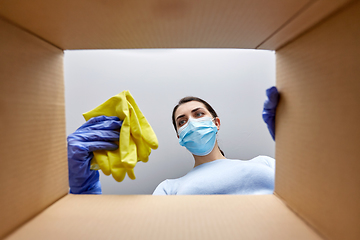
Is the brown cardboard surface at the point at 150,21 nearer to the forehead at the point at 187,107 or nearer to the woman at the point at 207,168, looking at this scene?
the woman at the point at 207,168

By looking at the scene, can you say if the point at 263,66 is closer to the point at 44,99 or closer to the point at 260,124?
the point at 260,124

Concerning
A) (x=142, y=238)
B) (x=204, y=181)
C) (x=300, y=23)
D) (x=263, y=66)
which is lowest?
(x=204, y=181)

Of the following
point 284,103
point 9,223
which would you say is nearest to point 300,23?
point 284,103

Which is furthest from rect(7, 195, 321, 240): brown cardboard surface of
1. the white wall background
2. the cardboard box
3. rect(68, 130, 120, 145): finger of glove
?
the white wall background

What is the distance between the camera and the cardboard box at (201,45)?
239 mm

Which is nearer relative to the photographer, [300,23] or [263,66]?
[300,23]

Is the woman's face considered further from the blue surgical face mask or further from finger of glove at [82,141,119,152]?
finger of glove at [82,141,119,152]

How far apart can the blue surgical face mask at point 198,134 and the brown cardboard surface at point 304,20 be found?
80 centimetres

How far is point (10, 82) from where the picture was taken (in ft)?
0.91

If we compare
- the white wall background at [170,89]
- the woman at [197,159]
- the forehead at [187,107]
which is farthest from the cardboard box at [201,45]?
the white wall background at [170,89]

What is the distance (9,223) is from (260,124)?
1.60m

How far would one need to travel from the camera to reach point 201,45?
38cm

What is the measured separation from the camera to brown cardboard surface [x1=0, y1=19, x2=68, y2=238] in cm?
27

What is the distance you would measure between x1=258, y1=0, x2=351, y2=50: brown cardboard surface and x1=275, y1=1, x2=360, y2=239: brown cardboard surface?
0.03ft
